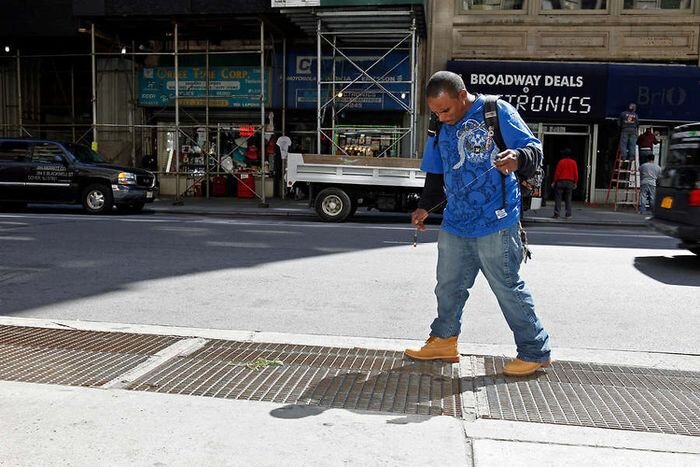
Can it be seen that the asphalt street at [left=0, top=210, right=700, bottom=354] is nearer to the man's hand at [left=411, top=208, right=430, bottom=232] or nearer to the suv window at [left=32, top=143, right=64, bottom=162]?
the man's hand at [left=411, top=208, right=430, bottom=232]

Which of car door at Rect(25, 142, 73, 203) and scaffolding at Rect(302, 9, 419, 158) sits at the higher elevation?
scaffolding at Rect(302, 9, 419, 158)

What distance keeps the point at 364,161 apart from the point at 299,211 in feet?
10.4

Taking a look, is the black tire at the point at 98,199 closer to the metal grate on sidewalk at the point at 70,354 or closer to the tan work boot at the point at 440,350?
the metal grate on sidewalk at the point at 70,354

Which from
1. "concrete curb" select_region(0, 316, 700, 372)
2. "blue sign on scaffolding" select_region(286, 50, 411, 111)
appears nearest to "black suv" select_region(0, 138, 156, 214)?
"blue sign on scaffolding" select_region(286, 50, 411, 111)

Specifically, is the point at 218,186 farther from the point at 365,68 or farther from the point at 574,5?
the point at 574,5

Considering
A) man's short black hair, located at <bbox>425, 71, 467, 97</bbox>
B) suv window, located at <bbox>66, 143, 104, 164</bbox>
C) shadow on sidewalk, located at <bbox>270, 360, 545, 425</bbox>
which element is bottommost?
shadow on sidewalk, located at <bbox>270, 360, 545, 425</bbox>

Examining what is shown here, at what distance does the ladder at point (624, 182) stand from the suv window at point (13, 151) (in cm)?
1583

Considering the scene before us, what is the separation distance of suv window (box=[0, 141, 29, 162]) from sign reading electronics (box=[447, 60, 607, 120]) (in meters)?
12.0

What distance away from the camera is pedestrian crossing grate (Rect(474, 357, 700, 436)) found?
3.63m

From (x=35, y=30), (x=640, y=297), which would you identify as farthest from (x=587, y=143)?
(x=35, y=30)

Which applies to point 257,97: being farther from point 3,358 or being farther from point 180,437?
point 180,437

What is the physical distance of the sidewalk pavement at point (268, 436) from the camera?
3078 millimetres

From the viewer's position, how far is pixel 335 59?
67.1ft

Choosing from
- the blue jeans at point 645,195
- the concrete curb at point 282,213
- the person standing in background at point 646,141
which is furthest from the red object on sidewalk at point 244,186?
the person standing in background at point 646,141
